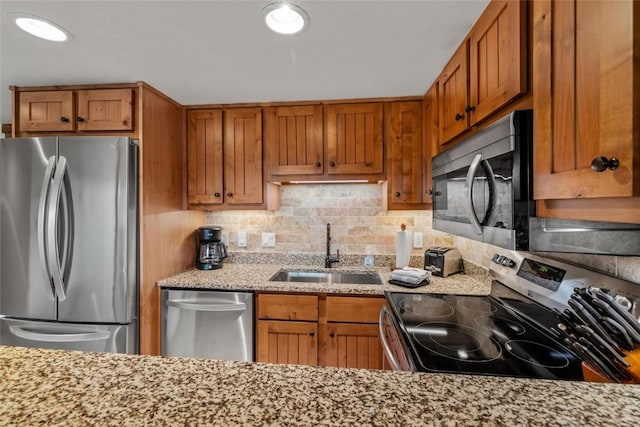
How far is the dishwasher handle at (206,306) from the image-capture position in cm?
192

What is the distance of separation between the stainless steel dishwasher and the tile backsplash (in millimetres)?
659

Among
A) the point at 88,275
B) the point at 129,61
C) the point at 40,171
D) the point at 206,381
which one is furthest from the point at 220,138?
the point at 206,381

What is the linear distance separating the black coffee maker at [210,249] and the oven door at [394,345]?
144 cm

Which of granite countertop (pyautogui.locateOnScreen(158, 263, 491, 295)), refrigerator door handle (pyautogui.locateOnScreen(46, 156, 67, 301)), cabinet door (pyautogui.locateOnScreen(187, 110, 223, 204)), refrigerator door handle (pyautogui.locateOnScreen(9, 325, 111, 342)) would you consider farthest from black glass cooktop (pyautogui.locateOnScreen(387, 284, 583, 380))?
refrigerator door handle (pyautogui.locateOnScreen(46, 156, 67, 301))

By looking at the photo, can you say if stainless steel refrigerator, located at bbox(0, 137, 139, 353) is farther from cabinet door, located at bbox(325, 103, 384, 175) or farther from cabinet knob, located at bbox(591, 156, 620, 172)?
cabinet knob, located at bbox(591, 156, 620, 172)

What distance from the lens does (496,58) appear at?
3.56 ft

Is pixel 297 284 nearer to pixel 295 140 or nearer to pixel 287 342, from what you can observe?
pixel 287 342

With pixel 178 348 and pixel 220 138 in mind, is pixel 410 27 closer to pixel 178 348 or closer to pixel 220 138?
pixel 220 138

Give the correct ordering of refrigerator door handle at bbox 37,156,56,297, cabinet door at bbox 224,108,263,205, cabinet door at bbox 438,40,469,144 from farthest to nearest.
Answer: cabinet door at bbox 224,108,263,205, refrigerator door handle at bbox 37,156,56,297, cabinet door at bbox 438,40,469,144

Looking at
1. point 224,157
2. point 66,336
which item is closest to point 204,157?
point 224,157

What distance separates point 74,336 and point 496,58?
8.93ft

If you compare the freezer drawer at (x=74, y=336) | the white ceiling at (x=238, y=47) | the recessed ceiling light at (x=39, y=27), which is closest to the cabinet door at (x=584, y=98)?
the white ceiling at (x=238, y=47)

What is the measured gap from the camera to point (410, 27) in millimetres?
1295

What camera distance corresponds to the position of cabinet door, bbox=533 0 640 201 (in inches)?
22.0
